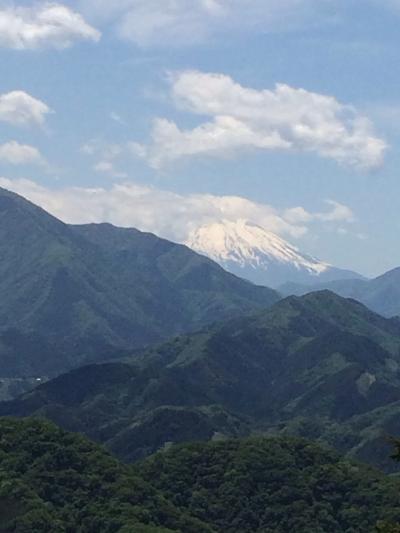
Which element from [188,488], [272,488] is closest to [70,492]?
[188,488]

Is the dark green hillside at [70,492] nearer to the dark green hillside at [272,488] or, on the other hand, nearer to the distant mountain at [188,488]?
the distant mountain at [188,488]

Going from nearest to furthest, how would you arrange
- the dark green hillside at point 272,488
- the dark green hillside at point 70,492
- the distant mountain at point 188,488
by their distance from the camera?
the dark green hillside at point 70,492, the distant mountain at point 188,488, the dark green hillside at point 272,488

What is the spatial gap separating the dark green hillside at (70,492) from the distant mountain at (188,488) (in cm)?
18

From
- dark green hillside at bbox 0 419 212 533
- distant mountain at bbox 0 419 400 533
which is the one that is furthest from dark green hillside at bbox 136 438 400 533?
dark green hillside at bbox 0 419 212 533

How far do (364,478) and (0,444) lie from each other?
66747 millimetres

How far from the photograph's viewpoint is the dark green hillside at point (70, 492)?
13738cm

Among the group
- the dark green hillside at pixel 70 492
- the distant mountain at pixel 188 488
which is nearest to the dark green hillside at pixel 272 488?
the distant mountain at pixel 188 488

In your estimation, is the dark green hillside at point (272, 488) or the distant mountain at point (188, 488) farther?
the dark green hillside at point (272, 488)

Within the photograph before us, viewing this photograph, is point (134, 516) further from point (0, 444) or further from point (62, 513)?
point (0, 444)

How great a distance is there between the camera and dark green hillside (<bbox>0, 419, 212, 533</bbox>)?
451 ft

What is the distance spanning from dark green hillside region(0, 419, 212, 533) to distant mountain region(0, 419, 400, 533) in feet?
0.60

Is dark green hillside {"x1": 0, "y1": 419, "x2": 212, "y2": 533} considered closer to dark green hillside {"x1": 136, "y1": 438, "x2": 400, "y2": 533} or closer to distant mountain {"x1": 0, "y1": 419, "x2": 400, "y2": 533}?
distant mountain {"x1": 0, "y1": 419, "x2": 400, "y2": 533}

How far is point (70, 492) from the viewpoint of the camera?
149 metres

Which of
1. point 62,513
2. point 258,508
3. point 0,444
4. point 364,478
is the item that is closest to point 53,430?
point 0,444
